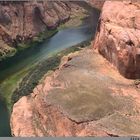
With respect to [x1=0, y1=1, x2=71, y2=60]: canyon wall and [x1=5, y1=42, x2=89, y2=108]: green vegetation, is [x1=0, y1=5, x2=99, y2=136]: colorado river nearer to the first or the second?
[x1=5, y1=42, x2=89, y2=108]: green vegetation

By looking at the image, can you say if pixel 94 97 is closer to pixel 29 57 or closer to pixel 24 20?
pixel 29 57

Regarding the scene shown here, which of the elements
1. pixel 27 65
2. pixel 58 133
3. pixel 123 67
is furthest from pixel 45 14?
pixel 58 133

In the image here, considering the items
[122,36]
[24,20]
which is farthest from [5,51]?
[122,36]

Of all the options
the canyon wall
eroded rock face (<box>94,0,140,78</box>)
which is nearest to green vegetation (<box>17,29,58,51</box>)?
the canyon wall

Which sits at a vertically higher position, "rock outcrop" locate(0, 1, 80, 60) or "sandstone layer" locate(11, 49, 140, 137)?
"sandstone layer" locate(11, 49, 140, 137)

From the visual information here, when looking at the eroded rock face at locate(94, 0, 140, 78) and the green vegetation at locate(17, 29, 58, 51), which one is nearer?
the eroded rock face at locate(94, 0, 140, 78)

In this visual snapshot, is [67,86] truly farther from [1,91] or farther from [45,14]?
[45,14]

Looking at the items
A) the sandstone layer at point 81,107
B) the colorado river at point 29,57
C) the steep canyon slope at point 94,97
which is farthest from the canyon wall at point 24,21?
the sandstone layer at point 81,107

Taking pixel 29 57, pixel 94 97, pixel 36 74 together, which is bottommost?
pixel 29 57

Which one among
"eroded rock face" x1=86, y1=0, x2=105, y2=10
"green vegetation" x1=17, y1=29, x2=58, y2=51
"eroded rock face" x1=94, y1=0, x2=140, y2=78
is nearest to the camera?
"eroded rock face" x1=94, y1=0, x2=140, y2=78
